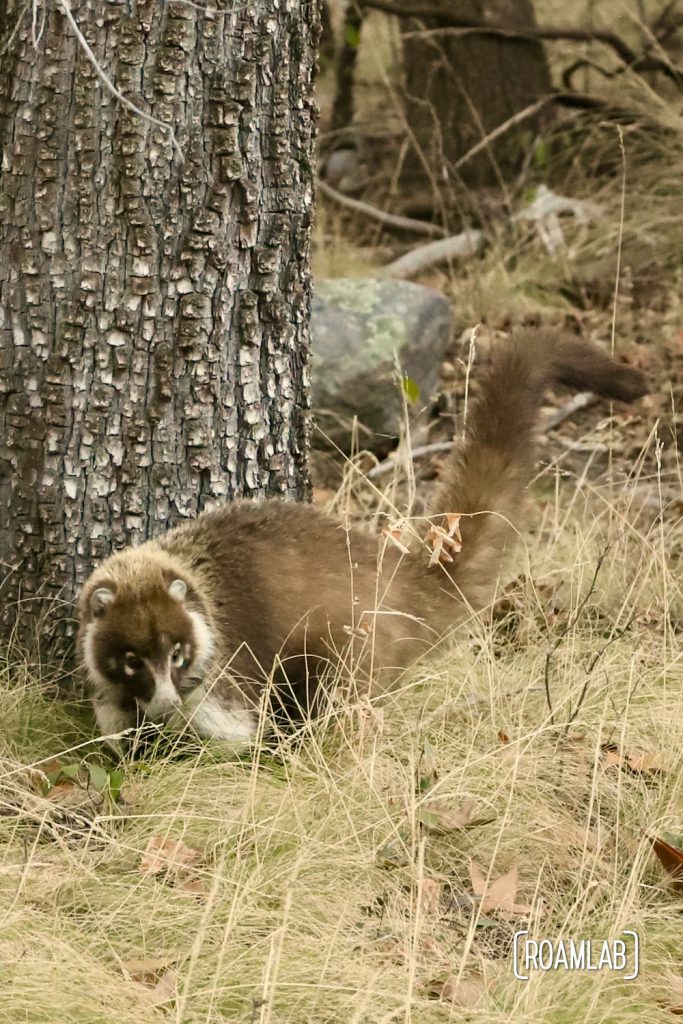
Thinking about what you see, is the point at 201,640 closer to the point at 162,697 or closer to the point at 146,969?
the point at 162,697

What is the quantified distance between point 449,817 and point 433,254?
5.51 m

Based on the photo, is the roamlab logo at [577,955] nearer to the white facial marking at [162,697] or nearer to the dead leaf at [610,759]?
the dead leaf at [610,759]

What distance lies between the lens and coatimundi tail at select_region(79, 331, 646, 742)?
3703 mm

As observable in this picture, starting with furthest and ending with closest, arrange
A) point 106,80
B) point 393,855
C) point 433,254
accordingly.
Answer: point 433,254 → point 393,855 → point 106,80

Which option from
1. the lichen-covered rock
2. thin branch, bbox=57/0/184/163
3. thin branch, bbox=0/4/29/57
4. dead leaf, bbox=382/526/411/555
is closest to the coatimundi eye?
dead leaf, bbox=382/526/411/555

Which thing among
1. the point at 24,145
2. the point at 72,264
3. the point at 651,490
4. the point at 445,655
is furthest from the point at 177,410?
the point at 651,490

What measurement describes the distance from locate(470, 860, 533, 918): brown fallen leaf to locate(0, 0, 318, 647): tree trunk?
152 centimetres

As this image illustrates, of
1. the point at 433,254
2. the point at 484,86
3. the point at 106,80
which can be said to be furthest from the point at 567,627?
the point at 484,86

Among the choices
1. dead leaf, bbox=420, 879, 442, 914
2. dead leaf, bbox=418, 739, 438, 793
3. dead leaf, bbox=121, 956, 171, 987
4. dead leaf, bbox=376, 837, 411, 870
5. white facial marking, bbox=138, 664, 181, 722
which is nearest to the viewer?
dead leaf, bbox=121, 956, 171, 987

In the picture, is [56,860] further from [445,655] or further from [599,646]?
[599,646]

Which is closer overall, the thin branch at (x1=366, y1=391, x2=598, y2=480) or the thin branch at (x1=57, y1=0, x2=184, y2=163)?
the thin branch at (x1=57, y1=0, x2=184, y2=163)

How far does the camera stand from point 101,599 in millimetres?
3688

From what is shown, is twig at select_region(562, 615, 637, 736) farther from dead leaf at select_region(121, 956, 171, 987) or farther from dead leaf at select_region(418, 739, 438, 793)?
dead leaf at select_region(121, 956, 171, 987)

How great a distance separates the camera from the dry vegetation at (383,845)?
2723mm
